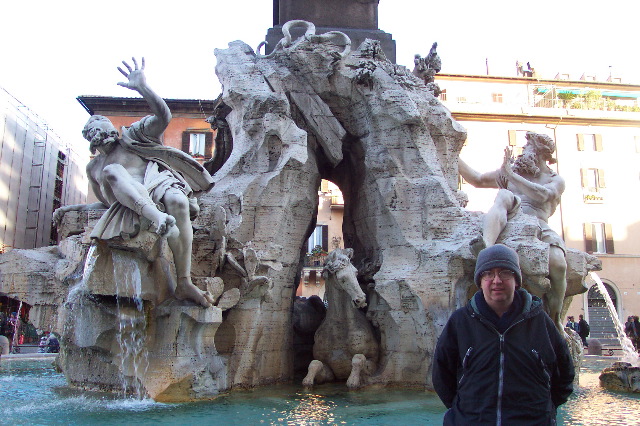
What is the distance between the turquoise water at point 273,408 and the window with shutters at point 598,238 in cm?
2151

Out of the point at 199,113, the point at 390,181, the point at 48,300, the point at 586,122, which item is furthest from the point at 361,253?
the point at 586,122

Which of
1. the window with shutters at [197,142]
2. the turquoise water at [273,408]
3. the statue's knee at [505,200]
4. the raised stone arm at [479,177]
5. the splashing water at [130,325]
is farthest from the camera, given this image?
the window with shutters at [197,142]

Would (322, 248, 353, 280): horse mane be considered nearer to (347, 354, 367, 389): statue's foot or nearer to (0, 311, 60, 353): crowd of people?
(347, 354, 367, 389): statue's foot

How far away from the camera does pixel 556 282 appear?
7.34 metres

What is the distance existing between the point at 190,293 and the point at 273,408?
58.0 inches

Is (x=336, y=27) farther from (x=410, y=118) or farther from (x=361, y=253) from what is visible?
(x=361, y=253)

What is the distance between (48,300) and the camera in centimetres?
682

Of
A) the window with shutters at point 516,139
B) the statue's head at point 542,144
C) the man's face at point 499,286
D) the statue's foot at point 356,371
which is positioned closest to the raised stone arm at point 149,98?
the statue's foot at point 356,371

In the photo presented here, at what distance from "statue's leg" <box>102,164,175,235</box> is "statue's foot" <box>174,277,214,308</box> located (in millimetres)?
Result: 775

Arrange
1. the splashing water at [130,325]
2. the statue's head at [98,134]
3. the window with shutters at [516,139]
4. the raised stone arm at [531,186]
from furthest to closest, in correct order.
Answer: the window with shutters at [516,139] < the raised stone arm at [531,186] < the statue's head at [98,134] < the splashing water at [130,325]

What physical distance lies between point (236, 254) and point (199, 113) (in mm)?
21813

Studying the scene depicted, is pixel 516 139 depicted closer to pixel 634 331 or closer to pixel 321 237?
pixel 321 237

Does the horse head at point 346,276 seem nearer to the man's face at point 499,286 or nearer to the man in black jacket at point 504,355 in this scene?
the man in black jacket at point 504,355

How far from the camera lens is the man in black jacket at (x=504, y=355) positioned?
2445 millimetres
